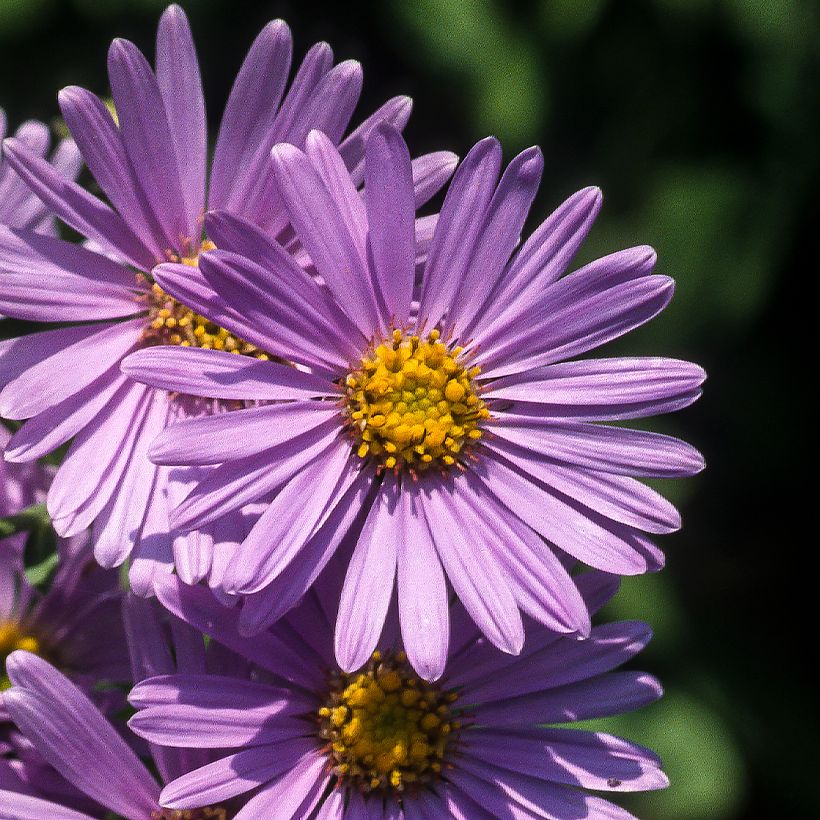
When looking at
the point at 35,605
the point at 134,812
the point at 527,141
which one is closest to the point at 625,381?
the point at 134,812

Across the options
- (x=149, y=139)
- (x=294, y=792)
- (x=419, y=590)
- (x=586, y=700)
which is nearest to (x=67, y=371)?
(x=149, y=139)

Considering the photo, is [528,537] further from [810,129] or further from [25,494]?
Answer: [810,129]

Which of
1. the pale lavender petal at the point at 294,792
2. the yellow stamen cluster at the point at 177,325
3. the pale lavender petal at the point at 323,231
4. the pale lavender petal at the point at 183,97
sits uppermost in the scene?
the pale lavender petal at the point at 183,97

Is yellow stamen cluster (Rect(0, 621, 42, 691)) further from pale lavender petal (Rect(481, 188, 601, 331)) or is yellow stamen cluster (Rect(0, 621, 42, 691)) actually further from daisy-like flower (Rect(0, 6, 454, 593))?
pale lavender petal (Rect(481, 188, 601, 331))

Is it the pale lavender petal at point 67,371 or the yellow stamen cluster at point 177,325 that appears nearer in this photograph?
the pale lavender petal at point 67,371

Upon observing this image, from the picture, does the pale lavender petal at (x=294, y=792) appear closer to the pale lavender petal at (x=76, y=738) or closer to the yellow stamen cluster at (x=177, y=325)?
the pale lavender petal at (x=76, y=738)

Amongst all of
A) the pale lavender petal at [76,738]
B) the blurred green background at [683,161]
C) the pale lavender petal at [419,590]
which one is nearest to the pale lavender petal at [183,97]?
the pale lavender petal at [419,590]

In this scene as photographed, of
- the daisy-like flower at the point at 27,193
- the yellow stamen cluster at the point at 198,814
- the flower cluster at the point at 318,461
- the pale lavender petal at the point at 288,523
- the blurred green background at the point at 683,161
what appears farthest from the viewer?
the blurred green background at the point at 683,161

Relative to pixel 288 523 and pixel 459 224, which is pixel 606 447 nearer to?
pixel 459 224
